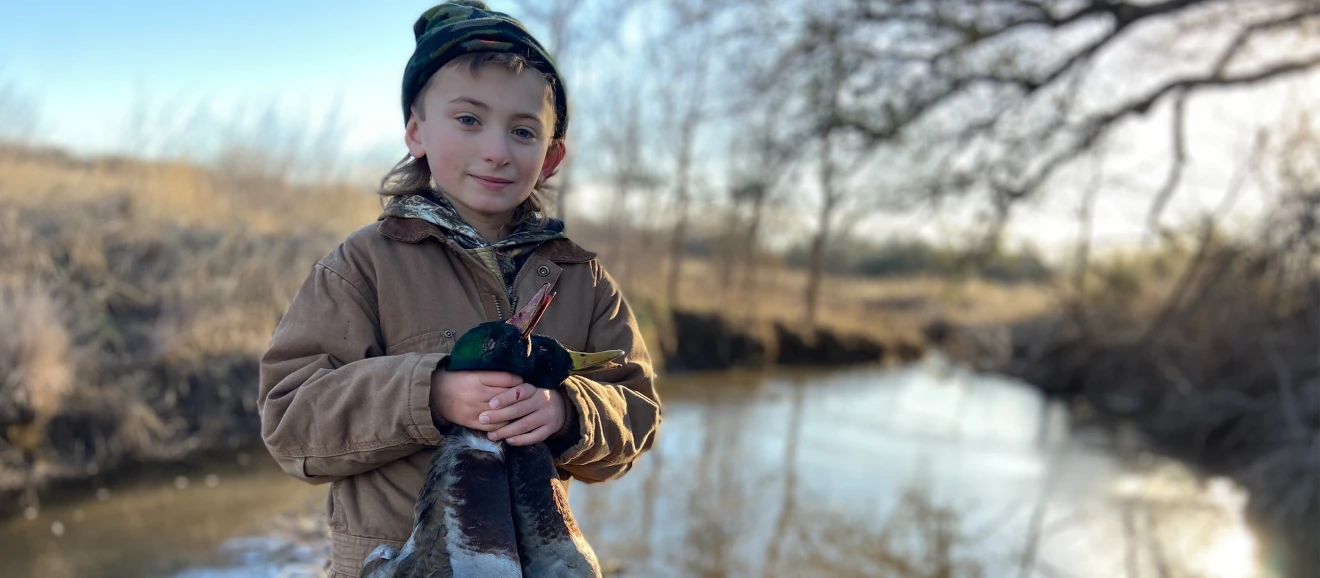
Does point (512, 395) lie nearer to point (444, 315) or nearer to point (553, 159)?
point (444, 315)

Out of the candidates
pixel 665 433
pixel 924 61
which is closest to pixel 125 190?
pixel 665 433

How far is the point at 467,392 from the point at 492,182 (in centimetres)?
46

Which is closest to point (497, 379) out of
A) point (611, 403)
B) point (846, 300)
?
point (611, 403)

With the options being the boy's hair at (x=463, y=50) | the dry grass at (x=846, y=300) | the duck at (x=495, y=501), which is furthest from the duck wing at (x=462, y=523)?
the dry grass at (x=846, y=300)

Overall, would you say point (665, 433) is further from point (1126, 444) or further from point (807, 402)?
point (1126, 444)

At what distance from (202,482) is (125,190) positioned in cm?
377

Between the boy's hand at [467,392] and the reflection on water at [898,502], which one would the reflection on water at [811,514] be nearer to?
the reflection on water at [898,502]

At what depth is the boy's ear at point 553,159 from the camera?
1.79 meters

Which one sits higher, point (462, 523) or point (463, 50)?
point (463, 50)

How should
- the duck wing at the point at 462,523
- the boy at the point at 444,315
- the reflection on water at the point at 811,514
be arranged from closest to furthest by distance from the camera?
the duck wing at the point at 462,523 → the boy at the point at 444,315 → the reflection on water at the point at 811,514

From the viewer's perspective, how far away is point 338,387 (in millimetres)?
1346

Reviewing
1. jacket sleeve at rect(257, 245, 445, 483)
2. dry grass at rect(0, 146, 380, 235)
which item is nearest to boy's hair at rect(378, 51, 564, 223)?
jacket sleeve at rect(257, 245, 445, 483)

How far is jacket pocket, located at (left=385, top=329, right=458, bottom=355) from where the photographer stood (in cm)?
150

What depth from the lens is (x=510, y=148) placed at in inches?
60.4
